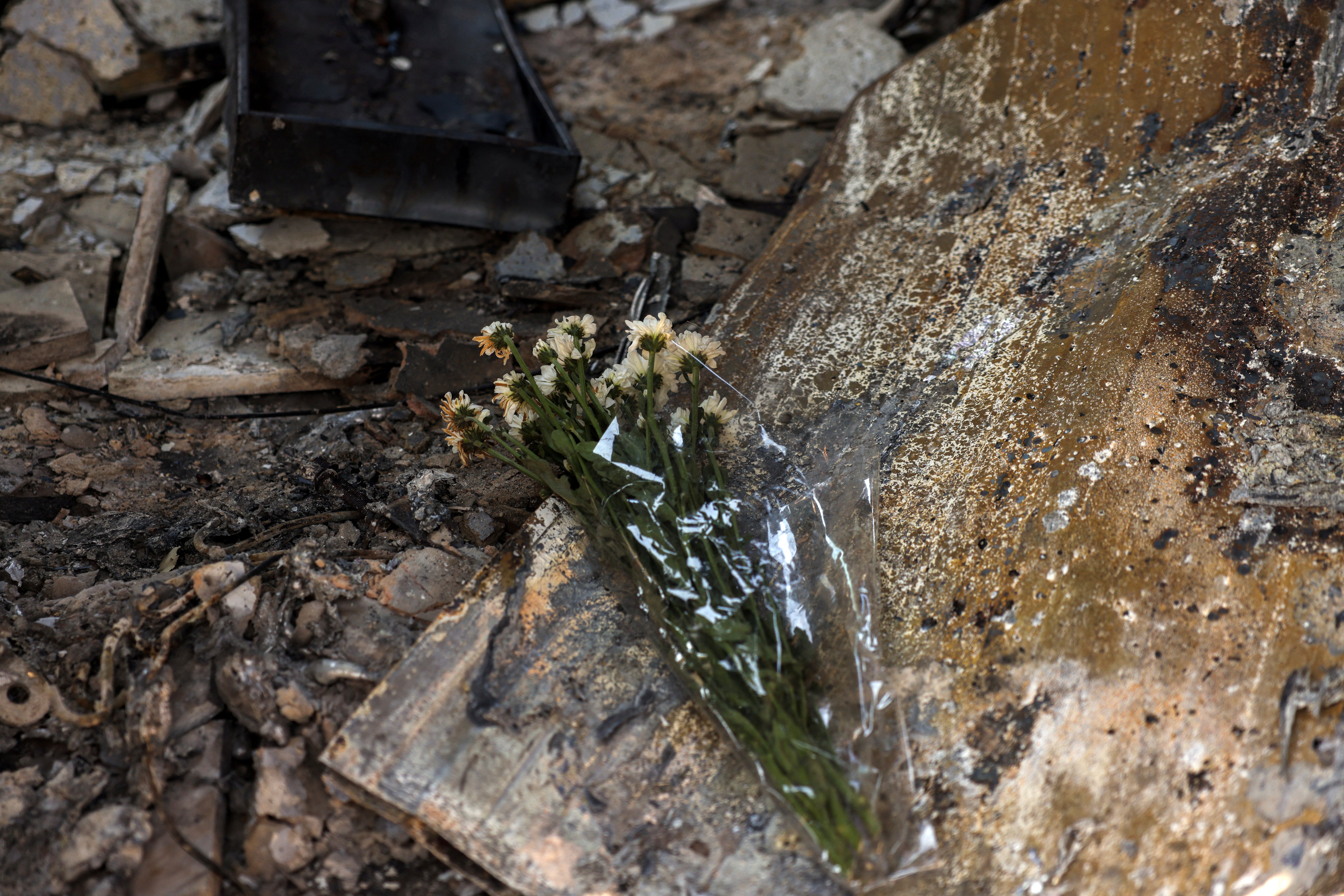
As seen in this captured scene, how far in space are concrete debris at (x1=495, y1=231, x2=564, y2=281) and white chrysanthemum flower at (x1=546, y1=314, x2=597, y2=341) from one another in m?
0.90

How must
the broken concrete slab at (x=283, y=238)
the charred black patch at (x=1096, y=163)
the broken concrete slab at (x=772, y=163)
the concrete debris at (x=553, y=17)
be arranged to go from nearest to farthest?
the charred black patch at (x=1096, y=163) → the broken concrete slab at (x=283, y=238) → the broken concrete slab at (x=772, y=163) → the concrete debris at (x=553, y=17)

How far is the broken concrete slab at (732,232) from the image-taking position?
2.71 meters

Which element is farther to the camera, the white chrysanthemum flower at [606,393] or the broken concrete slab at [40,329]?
the broken concrete slab at [40,329]

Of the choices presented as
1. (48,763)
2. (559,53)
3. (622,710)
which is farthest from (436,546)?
(559,53)

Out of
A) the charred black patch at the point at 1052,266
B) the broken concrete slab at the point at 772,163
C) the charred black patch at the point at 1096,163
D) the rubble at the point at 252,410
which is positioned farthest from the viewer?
the broken concrete slab at the point at 772,163

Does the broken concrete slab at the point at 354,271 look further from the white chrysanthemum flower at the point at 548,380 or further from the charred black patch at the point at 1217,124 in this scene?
the charred black patch at the point at 1217,124

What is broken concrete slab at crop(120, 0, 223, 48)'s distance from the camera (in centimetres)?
336

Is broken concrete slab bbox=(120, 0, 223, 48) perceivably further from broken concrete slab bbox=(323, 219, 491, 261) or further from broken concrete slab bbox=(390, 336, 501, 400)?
broken concrete slab bbox=(390, 336, 501, 400)

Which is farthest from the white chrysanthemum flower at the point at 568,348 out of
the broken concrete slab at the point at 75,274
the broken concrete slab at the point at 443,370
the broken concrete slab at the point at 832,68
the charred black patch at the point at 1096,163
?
the broken concrete slab at the point at 832,68

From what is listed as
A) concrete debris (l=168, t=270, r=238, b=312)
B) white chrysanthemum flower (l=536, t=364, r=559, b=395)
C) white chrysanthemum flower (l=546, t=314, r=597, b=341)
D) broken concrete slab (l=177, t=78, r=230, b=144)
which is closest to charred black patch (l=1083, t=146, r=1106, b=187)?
white chrysanthemum flower (l=546, t=314, r=597, b=341)

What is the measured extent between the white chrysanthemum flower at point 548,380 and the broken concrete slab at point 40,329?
158 centimetres

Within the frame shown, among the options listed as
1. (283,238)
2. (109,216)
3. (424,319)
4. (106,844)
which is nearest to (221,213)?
(283,238)

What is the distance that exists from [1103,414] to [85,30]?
383 cm

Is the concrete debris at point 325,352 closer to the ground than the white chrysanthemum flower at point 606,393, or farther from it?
closer to the ground
